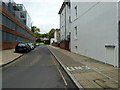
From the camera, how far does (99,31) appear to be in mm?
12133

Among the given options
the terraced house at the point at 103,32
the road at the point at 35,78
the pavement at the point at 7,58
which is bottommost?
the road at the point at 35,78

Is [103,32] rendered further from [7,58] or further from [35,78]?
[7,58]

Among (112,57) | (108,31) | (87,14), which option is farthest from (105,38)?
(87,14)

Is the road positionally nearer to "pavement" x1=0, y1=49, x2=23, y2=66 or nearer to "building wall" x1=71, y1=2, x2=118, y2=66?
"pavement" x1=0, y1=49, x2=23, y2=66

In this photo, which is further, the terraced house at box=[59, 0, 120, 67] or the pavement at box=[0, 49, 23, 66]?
the pavement at box=[0, 49, 23, 66]

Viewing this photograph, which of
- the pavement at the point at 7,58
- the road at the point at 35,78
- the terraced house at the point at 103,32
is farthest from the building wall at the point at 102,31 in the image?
the pavement at the point at 7,58

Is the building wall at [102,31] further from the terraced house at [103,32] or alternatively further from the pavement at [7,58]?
the pavement at [7,58]

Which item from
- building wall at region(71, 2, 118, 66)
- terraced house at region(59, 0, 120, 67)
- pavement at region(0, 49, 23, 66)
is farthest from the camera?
pavement at region(0, 49, 23, 66)

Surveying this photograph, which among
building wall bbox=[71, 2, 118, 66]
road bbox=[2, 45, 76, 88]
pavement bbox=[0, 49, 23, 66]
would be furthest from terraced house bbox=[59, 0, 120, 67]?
pavement bbox=[0, 49, 23, 66]

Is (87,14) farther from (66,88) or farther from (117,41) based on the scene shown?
(66,88)

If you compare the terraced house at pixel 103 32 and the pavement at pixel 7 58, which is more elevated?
the terraced house at pixel 103 32

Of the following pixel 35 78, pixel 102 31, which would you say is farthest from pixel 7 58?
pixel 102 31

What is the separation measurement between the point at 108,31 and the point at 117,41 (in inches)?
55.4

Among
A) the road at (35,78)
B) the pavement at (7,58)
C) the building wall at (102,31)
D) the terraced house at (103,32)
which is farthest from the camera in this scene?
the pavement at (7,58)
